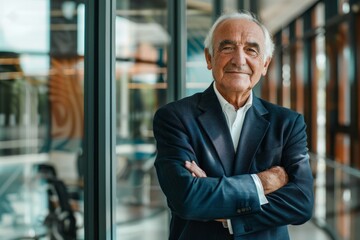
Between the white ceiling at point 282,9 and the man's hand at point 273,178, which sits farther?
the white ceiling at point 282,9

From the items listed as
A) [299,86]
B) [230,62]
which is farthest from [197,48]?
[299,86]

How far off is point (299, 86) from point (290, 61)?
1.00m

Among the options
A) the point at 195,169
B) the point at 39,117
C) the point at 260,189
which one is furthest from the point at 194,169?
the point at 39,117

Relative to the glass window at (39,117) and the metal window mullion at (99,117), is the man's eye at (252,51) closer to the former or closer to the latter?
the metal window mullion at (99,117)

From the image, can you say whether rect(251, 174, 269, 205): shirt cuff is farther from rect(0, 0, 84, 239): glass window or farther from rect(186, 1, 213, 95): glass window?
rect(0, 0, 84, 239): glass window

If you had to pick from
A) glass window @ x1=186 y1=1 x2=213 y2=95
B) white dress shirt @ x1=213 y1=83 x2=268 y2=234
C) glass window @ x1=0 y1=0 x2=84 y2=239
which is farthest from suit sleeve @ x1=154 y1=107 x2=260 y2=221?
glass window @ x1=0 y1=0 x2=84 y2=239

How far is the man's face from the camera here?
5.34 ft

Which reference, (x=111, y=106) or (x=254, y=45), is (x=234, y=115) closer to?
(x=254, y=45)

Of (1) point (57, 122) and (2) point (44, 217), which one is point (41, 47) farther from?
(2) point (44, 217)

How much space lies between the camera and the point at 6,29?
172 inches

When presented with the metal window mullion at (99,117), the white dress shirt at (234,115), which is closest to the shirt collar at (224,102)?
the white dress shirt at (234,115)

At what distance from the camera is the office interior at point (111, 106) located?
226 cm

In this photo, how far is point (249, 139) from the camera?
1.63m

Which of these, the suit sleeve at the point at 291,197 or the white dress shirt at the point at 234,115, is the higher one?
the white dress shirt at the point at 234,115
